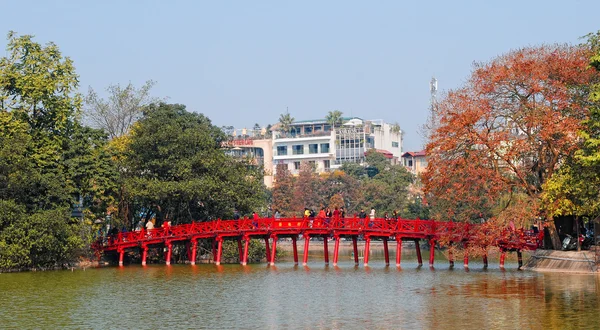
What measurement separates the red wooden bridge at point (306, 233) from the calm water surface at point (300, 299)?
1.95 metres

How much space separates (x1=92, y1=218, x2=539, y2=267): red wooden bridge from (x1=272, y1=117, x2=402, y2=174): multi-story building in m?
97.9

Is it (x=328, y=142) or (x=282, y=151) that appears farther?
(x=282, y=151)

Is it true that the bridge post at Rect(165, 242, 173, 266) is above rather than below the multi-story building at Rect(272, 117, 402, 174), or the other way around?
below

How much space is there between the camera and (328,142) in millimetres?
161125

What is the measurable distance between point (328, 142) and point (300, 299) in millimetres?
124186

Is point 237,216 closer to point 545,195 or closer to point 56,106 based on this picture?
point 56,106

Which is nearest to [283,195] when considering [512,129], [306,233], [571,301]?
[306,233]

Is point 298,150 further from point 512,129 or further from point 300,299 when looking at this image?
point 300,299

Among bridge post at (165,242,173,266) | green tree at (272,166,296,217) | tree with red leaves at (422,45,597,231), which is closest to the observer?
tree with red leaves at (422,45,597,231)

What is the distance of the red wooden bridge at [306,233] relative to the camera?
50312 mm

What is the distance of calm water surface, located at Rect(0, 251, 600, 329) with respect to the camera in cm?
3097

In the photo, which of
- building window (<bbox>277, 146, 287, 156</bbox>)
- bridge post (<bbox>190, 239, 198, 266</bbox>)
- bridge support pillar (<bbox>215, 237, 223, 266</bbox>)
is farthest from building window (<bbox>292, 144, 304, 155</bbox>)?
bridge support pillar (<bbox>215, 237, 223, 266</bbox>)

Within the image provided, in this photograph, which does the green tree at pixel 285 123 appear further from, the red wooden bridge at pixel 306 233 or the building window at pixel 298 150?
the red wooden bridge at pixel 306 233

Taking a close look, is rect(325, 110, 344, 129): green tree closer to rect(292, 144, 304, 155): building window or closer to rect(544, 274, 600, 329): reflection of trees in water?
rect(292, 144, 304, 155): building window
